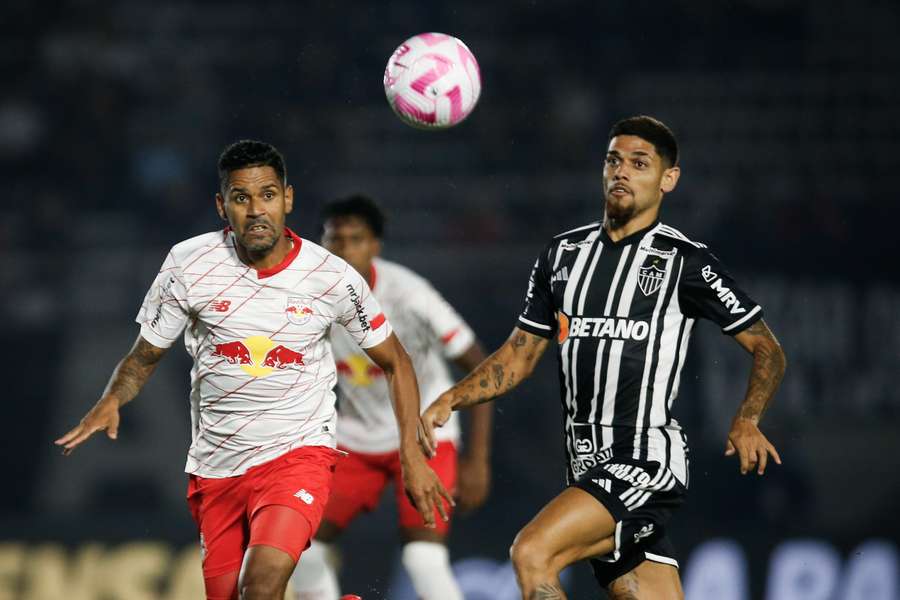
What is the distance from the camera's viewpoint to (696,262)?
14.7ft

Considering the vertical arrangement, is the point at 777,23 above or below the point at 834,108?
above

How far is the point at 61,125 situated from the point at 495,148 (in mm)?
3678

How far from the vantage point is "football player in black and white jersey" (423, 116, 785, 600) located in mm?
4379

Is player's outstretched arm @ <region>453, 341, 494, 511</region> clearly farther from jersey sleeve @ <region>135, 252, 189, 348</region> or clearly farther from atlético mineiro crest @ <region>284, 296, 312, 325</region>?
jersey sleeve @ <region>135, 252, 189, 348</region>

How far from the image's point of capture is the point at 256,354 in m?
4.52

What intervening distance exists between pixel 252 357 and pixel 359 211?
56.8 inches

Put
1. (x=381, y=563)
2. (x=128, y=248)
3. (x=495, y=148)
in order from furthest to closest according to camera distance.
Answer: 1. (x=495, y=148)
2. (x=128, y=248)
3. (x=381, y=563)

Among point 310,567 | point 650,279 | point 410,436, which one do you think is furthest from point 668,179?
point 310,567

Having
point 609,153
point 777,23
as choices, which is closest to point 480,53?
point 777,23

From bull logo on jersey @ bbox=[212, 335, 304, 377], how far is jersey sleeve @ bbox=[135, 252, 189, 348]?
6.9 inches

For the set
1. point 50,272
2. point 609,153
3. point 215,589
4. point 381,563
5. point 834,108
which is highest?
point 834,108

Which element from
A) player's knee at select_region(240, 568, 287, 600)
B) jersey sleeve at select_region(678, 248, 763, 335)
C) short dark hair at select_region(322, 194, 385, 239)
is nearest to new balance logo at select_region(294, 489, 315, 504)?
player's knee at select_region(240, 568, 287, 600)

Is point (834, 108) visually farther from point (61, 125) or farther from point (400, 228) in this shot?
point (61, 125)

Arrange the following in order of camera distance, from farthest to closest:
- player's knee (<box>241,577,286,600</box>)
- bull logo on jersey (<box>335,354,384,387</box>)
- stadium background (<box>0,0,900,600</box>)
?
1. stadium background (<box>0,0,900,600</box>)
2. bull logo on jersey (<box>335,354,384,387</box>)
3. player's knee (<box>241,577,286,600</box>)
